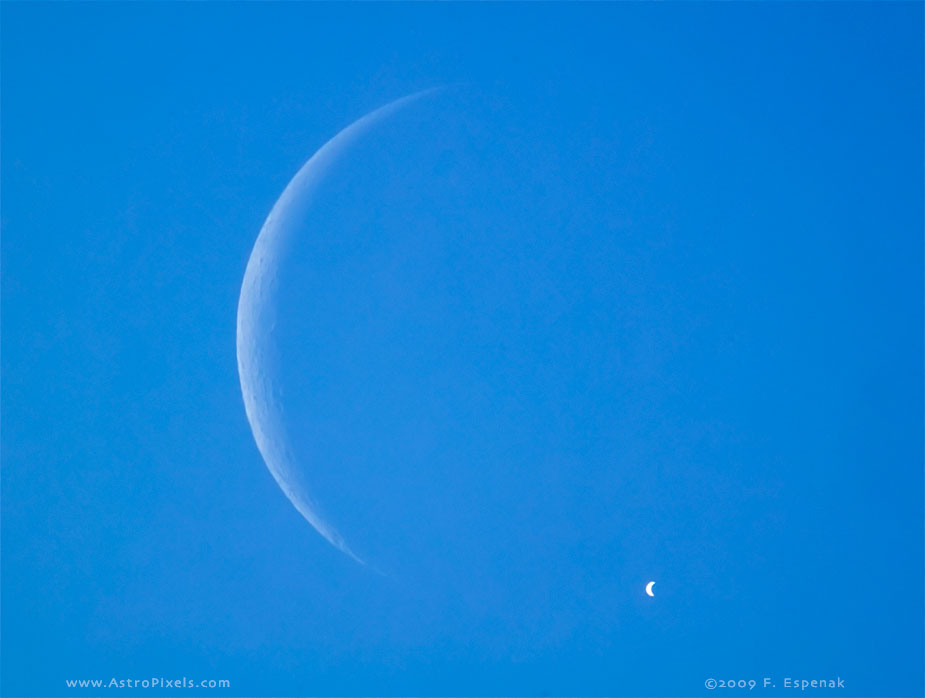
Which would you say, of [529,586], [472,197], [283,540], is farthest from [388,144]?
[529,586]

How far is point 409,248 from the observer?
235cm

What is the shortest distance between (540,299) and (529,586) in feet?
2.68

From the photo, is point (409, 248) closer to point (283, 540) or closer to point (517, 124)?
point (517, 124)

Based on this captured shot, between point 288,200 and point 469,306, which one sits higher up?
point 288,200

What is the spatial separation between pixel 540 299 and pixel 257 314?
2.66 ft

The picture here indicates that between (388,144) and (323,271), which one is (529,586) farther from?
(388,144)


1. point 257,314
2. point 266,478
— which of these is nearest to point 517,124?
point 257,314

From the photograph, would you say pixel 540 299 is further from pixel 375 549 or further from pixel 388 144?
pixel 375 549

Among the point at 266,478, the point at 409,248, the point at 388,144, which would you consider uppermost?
the point at 388,144

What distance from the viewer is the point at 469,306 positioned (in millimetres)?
2342

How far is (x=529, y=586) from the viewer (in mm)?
2330

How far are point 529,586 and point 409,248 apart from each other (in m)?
1.02

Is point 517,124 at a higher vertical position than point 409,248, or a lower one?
higher

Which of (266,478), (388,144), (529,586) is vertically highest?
(388,144)
